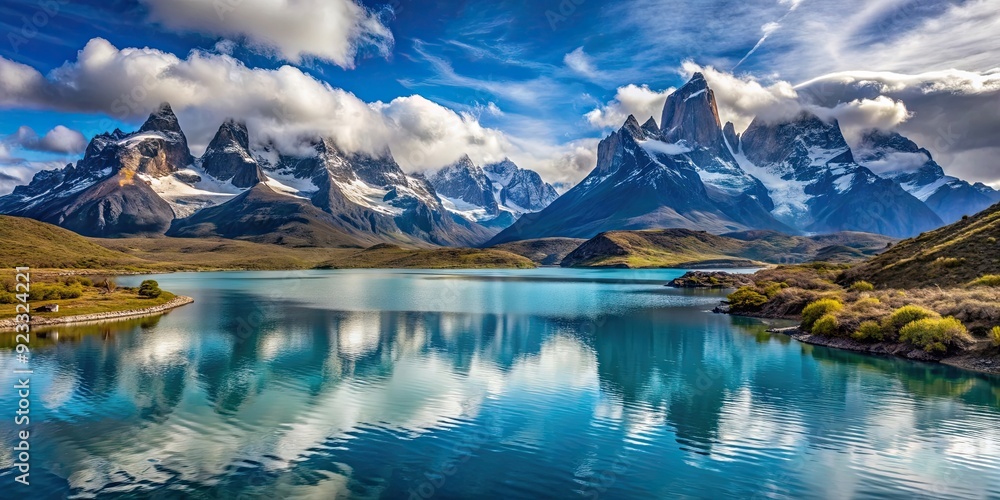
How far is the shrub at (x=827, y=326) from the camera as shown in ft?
213

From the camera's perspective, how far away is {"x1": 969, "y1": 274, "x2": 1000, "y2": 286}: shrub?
64262 mm

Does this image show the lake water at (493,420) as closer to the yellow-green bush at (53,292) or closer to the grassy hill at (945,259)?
the grassy hill at (945,259)

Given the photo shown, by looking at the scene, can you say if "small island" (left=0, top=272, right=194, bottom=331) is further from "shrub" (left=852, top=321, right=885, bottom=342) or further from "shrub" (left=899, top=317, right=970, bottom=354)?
"shrub" (left=899, top=317, right=970, bottom=354)

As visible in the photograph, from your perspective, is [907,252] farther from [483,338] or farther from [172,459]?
[172,459]

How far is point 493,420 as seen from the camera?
115 feet

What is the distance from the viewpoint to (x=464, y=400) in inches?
1577

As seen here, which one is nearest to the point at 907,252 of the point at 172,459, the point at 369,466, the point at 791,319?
the point at 791,319

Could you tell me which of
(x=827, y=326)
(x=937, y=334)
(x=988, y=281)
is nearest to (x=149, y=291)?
(x=827, y=326)

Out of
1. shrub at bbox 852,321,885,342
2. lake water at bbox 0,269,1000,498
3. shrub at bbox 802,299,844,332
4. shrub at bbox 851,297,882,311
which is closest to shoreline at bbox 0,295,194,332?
lake water at bbox 0,269,1000,498

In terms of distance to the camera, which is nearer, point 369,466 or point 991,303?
point 369,466

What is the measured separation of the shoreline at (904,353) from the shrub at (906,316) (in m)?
2.14

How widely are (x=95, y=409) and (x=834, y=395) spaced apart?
178 ft

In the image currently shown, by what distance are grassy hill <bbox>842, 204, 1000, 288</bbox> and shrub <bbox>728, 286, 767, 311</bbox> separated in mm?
16912

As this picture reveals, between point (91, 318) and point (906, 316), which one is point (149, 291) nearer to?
point (91, 318)
